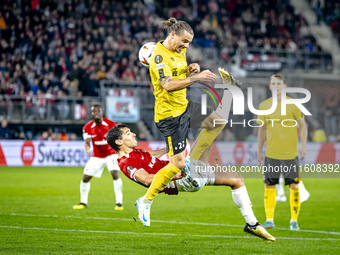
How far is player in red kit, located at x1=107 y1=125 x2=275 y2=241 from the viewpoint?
568cm

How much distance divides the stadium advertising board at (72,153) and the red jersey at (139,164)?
1180 centimetres

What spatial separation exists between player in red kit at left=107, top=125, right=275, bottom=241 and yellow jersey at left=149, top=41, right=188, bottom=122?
20.9 inches

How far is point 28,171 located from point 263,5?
1611 centimetres

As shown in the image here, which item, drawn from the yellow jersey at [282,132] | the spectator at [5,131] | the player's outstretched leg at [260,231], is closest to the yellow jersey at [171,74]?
the player's outstretched leg at [260,231]

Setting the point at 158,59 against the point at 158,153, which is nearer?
the point at 158,59

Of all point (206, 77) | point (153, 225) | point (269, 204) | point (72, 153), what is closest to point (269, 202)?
point (269, 204)

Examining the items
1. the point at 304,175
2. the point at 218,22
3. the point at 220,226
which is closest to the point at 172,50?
the point at 220,226

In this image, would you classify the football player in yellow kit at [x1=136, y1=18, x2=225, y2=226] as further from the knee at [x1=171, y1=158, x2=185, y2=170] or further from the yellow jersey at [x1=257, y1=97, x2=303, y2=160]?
the yellow jersey at [x1=257, y1=97, x2=303, y2=160]

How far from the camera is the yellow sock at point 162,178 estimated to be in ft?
18.2

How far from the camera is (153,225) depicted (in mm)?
8148

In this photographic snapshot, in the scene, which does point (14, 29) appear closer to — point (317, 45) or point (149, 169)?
point (317, 45)

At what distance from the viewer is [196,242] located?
676 cm

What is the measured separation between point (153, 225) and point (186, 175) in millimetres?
2686

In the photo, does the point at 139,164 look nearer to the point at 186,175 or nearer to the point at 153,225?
the point at 186,175
